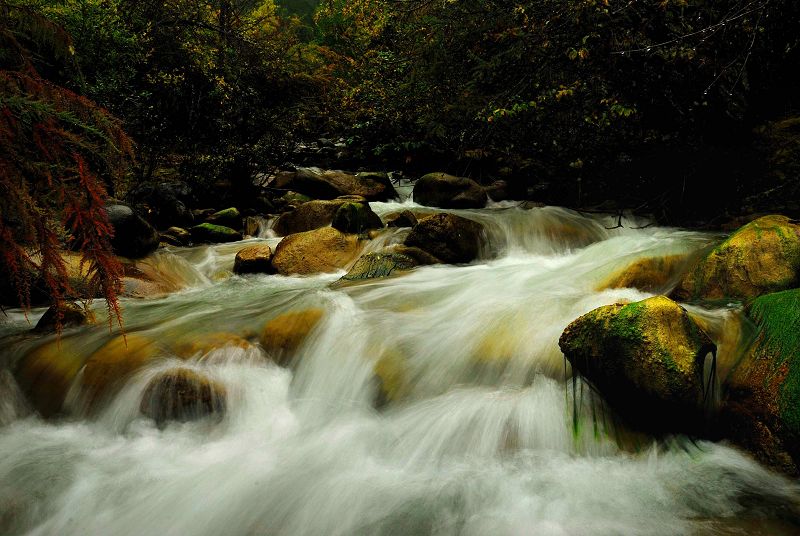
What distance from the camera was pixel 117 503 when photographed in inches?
110

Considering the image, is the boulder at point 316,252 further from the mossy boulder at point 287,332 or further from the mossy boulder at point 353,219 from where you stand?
the mossy boulder at point 287,332

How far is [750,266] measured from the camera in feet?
12.9

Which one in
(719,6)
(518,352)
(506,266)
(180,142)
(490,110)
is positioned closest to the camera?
(518,352)

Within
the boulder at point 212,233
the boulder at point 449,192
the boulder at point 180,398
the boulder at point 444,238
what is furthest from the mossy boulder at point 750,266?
the boulder at point 212,233

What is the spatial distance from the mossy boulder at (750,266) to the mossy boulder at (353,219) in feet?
15.3

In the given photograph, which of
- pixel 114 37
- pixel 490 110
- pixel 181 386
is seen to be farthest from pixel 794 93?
pixel 114 37

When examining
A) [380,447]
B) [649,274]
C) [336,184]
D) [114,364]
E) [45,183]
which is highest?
[336,184]

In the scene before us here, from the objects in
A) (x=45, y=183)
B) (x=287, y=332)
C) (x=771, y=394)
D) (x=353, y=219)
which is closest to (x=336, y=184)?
(x=353, y=219)

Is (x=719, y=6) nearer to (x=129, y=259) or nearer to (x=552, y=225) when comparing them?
(x=552, y=225)

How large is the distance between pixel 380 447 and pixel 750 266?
3.35 metres

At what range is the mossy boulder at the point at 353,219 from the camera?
7621mm

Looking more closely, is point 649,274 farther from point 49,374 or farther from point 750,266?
point 49,374

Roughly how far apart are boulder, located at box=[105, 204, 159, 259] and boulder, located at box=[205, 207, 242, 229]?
249 cm

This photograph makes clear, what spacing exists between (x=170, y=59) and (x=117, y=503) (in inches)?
421
